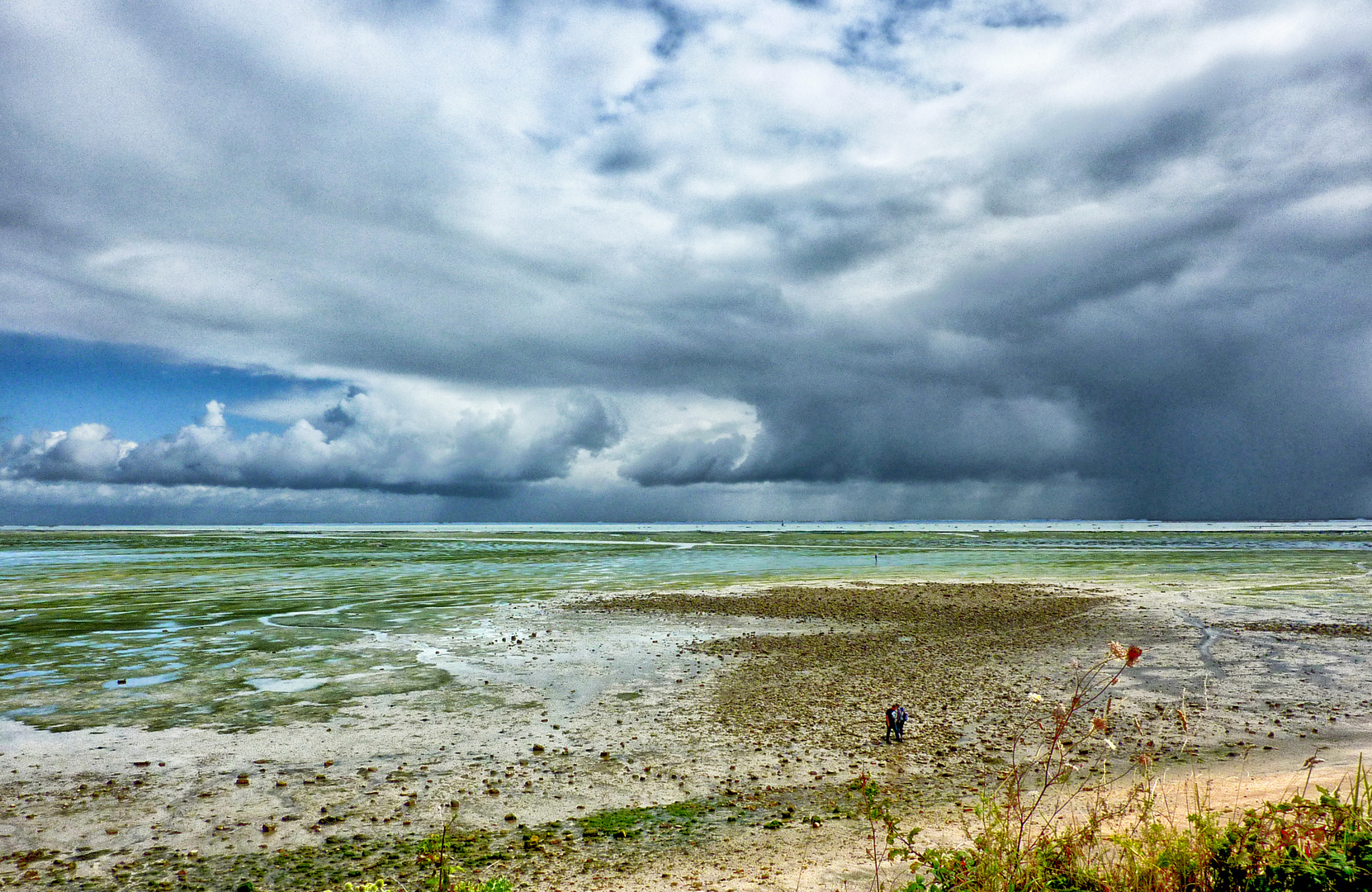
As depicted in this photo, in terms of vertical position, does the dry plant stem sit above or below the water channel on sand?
above

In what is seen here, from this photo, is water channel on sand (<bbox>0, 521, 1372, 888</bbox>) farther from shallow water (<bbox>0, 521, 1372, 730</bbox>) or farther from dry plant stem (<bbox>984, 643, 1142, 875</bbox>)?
dry plant stem (<bbox>984, 643, 1142, 875</bbox>)

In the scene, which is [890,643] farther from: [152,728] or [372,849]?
[152,728]

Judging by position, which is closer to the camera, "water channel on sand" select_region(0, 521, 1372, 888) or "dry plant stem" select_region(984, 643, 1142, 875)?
"dry plant stem" select_region(984, 643, 1142, 875)

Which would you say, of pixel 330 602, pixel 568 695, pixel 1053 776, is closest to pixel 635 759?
pixel 568 695

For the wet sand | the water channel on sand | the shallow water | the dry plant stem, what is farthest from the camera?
the shallow water

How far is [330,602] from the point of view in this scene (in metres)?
42.6

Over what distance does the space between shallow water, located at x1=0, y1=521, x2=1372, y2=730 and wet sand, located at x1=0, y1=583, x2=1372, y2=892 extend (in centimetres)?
219

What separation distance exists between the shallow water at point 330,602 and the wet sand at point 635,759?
219 centimetres

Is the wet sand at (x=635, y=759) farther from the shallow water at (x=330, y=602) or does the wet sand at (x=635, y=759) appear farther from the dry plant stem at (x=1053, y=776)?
the shallow water at (x=330, y=602)

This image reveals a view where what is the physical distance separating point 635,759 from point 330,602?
34.4m

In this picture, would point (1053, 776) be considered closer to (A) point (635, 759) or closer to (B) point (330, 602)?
(A) point (635, 759)

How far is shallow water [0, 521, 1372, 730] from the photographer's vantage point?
68.1ft

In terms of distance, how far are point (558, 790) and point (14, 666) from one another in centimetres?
2281

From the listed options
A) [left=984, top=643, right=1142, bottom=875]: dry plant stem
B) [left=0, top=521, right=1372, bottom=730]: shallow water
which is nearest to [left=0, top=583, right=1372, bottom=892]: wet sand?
[left=984, top=643, right=1142, bottom=875]: dry plant stem
